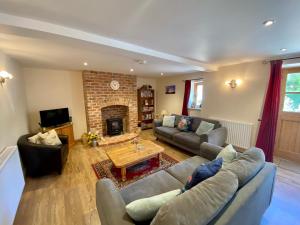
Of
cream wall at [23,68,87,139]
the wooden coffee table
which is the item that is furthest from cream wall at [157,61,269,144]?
cream wall at [23,68,87,139]

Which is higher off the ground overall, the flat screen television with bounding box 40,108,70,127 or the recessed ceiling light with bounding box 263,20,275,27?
the recessed ceiling light with bounding box 263,20,275,27

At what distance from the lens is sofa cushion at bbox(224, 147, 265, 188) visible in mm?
1235

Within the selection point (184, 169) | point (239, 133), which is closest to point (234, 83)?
point (239, 133)

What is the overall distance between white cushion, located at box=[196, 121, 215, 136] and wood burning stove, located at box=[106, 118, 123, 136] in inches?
111

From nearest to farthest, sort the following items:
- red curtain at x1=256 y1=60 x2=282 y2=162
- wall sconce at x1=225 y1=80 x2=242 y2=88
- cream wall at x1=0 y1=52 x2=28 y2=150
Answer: cream wall at x1=0 y1=52 x2=28 y2=150
red curtain at x1=256 y1=60 x2=282 y2=162
wall sconce at x1=225 y1=80 x2=242 y2=88

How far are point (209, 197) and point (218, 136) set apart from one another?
2.69 metres

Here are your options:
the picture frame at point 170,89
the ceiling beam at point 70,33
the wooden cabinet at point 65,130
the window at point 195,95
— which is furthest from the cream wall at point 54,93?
the window at point 195,95

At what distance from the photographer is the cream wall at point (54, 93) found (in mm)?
3700

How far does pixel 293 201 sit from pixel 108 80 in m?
4.88

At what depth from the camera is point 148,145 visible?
307cm

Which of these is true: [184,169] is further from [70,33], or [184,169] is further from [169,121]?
[169,121]

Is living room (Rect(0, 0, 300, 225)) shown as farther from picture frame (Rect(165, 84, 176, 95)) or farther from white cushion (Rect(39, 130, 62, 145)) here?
picture frame (Rect(165, 84, 176, 95))

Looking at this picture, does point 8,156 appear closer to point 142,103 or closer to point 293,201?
point 293,201

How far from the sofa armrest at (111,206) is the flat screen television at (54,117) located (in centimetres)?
306
